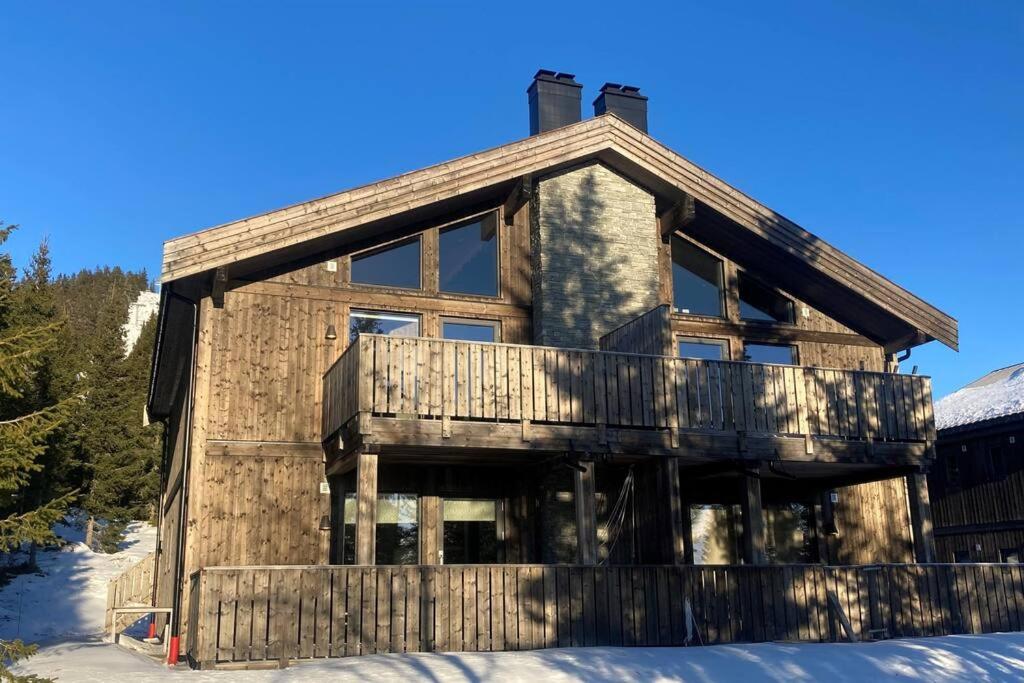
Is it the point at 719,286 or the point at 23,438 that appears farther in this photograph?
the point at 719,286

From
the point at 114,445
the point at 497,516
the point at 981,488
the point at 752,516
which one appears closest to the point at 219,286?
the point at 497,516

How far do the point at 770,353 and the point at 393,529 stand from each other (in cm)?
881

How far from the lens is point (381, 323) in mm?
17641

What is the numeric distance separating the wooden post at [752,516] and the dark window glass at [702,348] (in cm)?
339

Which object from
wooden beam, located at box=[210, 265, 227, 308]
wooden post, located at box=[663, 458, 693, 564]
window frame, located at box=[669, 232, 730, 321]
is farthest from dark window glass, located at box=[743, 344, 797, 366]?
wooden beam, located at box=[210, 265, 227, 308]

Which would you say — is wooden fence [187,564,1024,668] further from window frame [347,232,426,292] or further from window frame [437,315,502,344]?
window frame [347,232,426,292]

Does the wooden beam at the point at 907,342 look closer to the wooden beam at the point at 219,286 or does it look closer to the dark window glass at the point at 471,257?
the dark window glass at the point at 471,257

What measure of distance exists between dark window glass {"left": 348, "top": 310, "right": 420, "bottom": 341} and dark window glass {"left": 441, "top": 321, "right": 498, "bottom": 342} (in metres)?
0.59

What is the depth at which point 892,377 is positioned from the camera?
1800 cm

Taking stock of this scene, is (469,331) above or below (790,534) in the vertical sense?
above

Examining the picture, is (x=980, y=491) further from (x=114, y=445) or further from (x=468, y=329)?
(x=114, y=445)

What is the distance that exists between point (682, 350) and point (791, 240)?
119 inches

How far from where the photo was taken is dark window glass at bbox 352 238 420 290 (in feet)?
58.1

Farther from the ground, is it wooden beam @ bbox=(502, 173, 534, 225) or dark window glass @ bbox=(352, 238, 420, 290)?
wooden beam @ bbox=(502, 173, 534, 225)
